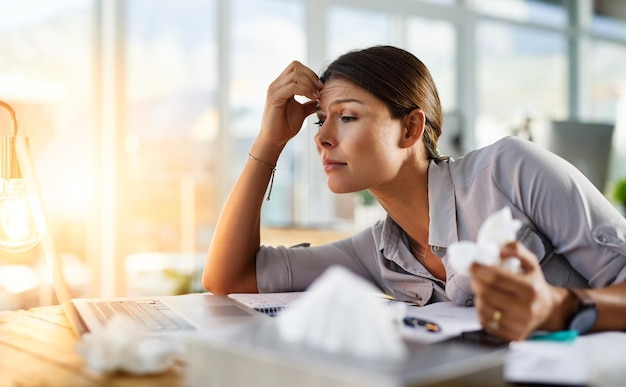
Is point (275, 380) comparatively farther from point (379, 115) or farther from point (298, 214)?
point (298, 214)

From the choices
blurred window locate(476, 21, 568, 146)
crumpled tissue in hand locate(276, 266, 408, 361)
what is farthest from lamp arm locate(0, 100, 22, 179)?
blurred window locate(476, 21, 568, 146)

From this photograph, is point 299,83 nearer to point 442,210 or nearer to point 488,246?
point 442,210

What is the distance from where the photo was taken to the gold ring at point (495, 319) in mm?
902

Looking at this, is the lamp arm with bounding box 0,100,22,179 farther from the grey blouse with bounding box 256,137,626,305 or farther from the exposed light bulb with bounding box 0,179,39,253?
the grey blouse with bounding box 256,137,626,305

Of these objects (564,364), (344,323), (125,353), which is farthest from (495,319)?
(125,353)

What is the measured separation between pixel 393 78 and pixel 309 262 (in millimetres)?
479

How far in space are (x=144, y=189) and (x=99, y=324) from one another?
3.50 metres

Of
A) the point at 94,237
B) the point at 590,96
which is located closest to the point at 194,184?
the point at 94,237

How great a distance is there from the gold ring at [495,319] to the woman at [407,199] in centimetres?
20

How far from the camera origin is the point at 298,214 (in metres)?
5.27

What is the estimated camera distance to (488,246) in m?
0.82

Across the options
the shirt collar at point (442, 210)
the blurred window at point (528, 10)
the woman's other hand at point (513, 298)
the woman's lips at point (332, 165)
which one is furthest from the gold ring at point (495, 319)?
the blurred window at point (528, 10)

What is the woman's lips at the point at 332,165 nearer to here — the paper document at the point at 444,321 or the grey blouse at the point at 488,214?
the grey blouse at the point at 488,214

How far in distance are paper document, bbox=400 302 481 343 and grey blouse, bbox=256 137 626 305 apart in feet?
0.29
